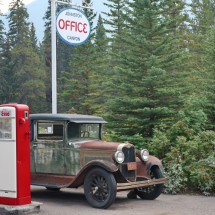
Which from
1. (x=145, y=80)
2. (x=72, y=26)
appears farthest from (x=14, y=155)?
(x=145, y=80)

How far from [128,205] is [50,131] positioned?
2.48 meters

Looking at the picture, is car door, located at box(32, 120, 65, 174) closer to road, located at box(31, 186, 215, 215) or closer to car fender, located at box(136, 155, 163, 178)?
road, located at box(31, 186, 215, 215)

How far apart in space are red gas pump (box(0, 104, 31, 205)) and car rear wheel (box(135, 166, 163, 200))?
119 inches

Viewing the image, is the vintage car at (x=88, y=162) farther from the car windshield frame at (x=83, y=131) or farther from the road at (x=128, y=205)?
the road at (x=128, y=205)

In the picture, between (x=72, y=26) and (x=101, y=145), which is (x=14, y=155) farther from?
(x=72, y=26)

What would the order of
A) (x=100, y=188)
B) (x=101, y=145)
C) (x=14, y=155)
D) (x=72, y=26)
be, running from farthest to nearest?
(x=72, y=26)
(x=101, y=145)
(x=100, y=188)
(x=14, y=155)

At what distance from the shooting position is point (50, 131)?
1050 centimetres

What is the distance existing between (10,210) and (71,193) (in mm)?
3317

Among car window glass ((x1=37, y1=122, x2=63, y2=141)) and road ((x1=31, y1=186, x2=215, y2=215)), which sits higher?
car window glass ((x1=37, y1=122, x2=63, y2=141))

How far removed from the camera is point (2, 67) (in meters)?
61.8

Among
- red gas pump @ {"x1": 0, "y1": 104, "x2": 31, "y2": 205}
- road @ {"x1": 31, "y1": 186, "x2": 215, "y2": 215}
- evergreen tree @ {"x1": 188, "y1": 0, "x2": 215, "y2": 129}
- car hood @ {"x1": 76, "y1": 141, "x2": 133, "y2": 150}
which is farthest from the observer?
evergreen tree @ {"x1": 188, "y1": 0, "x2": 215, "y2": 129}

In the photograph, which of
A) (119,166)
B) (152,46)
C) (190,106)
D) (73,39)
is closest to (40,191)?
(119,166)

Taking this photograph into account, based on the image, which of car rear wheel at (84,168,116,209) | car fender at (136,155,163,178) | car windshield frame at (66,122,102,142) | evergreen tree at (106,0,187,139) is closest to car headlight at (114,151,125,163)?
car rear wheel at (84,168,116,209)

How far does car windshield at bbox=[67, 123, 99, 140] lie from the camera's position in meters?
10.2
